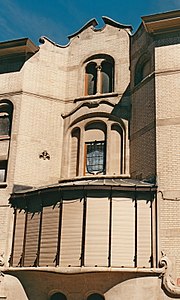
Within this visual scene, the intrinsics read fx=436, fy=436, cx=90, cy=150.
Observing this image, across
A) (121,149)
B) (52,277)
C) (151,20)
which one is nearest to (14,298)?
(52,277)

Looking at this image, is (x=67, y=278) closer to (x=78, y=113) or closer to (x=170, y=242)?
(x=170, y=242)

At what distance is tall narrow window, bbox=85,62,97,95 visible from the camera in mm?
22828

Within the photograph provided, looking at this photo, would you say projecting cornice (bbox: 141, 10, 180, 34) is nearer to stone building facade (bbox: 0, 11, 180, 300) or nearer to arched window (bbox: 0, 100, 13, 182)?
stone building facade (bbox: 0, 11, 180, 300)

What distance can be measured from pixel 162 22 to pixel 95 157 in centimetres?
698

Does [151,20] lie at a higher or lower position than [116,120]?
higher

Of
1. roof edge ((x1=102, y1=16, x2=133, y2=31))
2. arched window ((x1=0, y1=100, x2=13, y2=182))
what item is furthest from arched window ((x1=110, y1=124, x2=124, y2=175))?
roof edge ((x1=102, y1=16, x2=133, y2=31))

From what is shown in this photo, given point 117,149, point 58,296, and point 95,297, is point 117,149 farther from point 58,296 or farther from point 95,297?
point 58,296

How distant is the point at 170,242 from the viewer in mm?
16531

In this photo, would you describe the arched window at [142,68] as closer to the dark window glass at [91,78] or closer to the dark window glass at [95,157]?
the dark window glass at [91,78]

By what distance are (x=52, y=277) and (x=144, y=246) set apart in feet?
12.8

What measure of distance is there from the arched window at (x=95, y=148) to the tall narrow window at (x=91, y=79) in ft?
6.96

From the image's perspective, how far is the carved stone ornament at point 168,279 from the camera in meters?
15.8

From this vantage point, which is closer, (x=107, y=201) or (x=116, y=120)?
(x=107, y=201)

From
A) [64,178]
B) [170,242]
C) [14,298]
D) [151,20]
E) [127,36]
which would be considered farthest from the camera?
[127,36]
